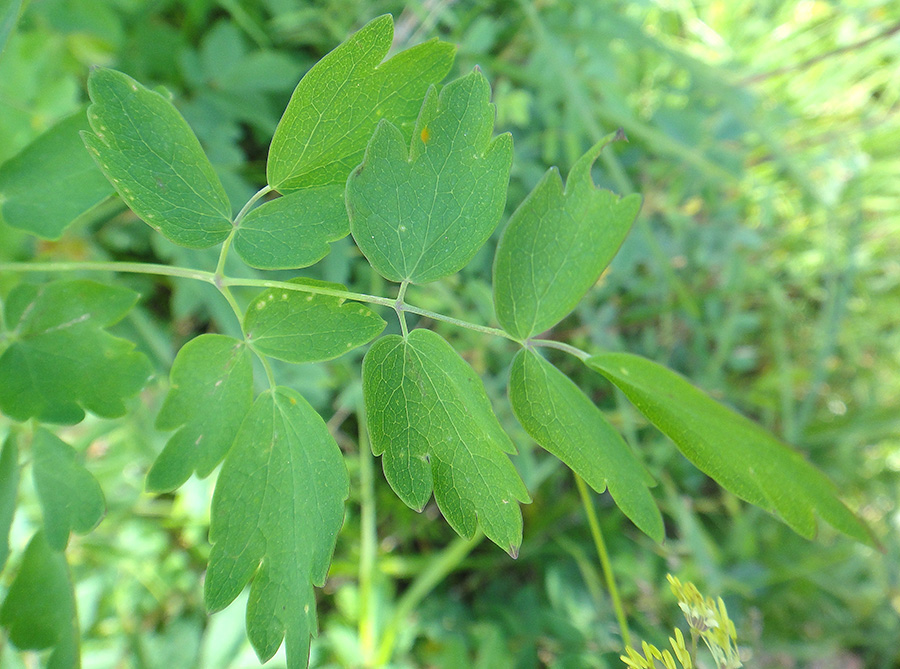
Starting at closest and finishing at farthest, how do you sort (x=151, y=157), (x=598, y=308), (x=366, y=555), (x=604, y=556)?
1. (x=151, y=157)
2. (x=604, y=556)
3. (x=366, y=555)
4. (x=598, y=308)

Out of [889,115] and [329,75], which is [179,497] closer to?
[329,75]

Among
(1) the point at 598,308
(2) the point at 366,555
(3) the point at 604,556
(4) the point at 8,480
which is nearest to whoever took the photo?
(4) the point at 8,480

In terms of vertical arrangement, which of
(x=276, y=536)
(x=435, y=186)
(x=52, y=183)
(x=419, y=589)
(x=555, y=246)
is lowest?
(x=419, y=589)

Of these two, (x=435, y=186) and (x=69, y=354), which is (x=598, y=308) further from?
(x=69, y=354)

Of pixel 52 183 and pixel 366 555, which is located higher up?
pixel 52 183

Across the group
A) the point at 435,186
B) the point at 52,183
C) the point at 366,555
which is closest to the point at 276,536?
the point at 435,186

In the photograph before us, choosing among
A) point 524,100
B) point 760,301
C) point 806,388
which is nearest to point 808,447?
point 806,388
